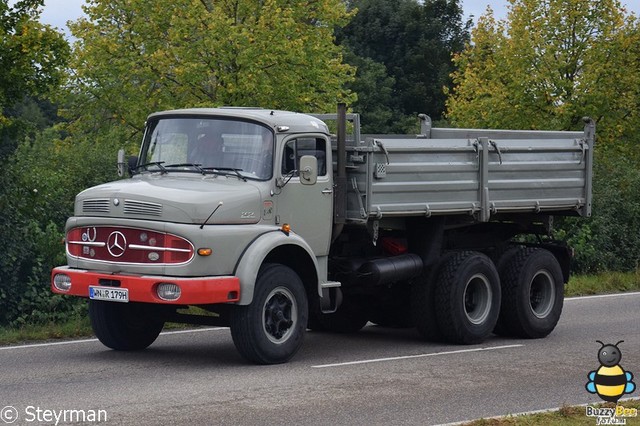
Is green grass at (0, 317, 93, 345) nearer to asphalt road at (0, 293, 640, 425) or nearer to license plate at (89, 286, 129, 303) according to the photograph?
asphalt road at (0, 293, 640, 425)

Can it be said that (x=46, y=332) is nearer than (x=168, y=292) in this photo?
No

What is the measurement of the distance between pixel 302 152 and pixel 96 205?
7.27 ft

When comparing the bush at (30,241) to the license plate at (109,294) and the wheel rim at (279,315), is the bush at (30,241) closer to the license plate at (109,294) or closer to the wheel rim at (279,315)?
the license plate at (109,294)

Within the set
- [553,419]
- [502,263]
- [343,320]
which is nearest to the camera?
[553,419]

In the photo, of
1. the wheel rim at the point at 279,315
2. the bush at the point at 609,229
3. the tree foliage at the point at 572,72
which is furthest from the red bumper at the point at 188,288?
the tree foliage at the point at 572,72

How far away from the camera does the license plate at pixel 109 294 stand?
37.5ft

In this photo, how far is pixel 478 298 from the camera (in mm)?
14406

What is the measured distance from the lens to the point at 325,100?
3591 cm

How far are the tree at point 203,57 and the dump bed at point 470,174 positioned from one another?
17298mm

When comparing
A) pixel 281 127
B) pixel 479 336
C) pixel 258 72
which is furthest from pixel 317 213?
pixel 258 72

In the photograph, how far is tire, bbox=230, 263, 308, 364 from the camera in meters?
11.6

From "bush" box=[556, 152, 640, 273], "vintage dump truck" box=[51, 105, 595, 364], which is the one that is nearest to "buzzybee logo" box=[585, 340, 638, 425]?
"vintage dump truck" box=[51, 105, 595, 364]

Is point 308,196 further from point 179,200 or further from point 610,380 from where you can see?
point 610,380

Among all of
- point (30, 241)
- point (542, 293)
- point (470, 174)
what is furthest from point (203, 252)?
point (542, 293)
